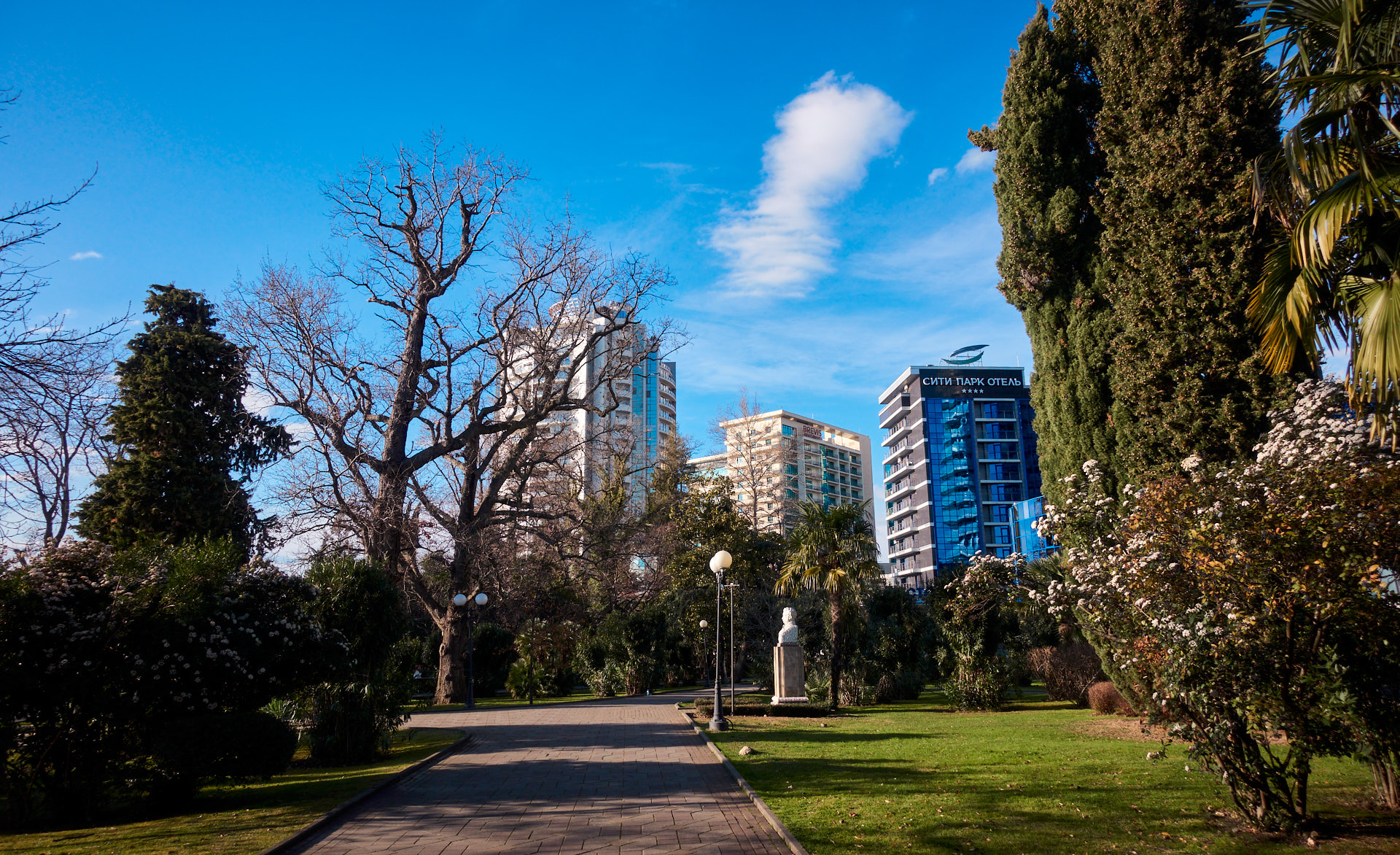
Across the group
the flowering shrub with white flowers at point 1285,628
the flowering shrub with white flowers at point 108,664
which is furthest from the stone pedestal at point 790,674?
the flowering shrub with white flowers at point 1285,628

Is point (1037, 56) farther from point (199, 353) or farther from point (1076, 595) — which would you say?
point (199, 353)

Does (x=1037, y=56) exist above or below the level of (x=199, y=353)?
above

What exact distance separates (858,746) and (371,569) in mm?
8137

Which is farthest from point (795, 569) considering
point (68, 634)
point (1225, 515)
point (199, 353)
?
point (199, 353)

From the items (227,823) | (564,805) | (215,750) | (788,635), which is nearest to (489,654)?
(788,635)

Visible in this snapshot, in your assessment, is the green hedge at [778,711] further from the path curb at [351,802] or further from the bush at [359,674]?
the bush at [359,674]

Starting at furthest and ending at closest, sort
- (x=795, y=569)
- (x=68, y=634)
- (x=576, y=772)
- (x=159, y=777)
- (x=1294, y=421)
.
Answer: (x=795, y=569) < (x=576, y=772) < (x=1294, y=421) < (x=159, y=777) < (x=68, y=634)

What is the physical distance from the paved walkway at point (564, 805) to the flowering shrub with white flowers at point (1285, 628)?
3676 mm

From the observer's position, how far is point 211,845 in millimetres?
6578

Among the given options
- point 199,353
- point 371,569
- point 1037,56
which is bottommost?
point 371,569

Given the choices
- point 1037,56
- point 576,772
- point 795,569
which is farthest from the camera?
point 795,569

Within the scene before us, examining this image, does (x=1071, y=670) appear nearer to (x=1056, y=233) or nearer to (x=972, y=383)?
(x=1056, y=233)

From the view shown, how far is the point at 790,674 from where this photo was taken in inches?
820

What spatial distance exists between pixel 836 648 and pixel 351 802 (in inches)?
553
